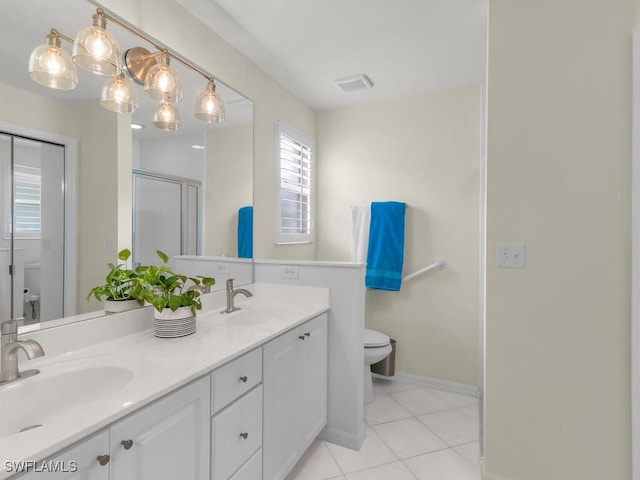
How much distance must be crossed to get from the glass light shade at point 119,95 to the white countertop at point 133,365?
85 centimetres

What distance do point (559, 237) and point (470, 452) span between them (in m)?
1.29

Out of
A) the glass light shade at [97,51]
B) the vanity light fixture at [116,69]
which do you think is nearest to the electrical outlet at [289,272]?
the vanity light fixture at [116,69]

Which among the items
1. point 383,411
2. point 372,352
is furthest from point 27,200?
point 383,411

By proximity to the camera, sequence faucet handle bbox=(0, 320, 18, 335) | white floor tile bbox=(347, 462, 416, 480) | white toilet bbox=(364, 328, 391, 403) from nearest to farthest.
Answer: faucet handle bbox=(0, 320, 18, 335) → white floor tile bbox=(347, 462, 416, 480) → white toilet bbox=(364, 328, 391, 403)

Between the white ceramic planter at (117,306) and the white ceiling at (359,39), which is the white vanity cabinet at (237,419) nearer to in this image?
the white ceramic planter at (117,306)

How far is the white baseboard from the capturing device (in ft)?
8.47

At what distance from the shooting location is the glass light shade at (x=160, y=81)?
1488 millimetres

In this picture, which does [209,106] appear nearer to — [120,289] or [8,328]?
[120,289]

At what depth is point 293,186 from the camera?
2.80m

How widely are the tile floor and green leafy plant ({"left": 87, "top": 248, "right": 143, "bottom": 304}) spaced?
1193 mm

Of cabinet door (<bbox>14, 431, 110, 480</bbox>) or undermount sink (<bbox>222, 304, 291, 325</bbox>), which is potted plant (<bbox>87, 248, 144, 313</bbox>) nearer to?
undermount sink (<bbox>222, 304, 291, 325</bbox>)

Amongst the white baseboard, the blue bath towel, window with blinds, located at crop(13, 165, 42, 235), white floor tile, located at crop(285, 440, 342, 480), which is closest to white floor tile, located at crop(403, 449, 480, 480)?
white floor tile, located at crop(285, 440, 342, 480)
